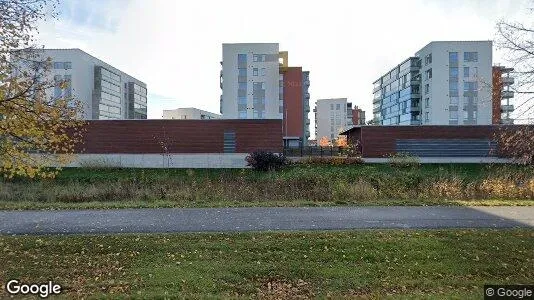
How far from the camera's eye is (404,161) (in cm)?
2797

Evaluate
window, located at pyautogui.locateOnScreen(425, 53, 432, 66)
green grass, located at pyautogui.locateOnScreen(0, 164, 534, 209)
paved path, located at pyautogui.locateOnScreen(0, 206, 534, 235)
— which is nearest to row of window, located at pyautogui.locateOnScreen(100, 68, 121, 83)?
window, located at pyautogui.locateOnScreen(425, 53, 432, 66)

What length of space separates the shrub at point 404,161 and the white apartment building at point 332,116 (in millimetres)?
85150

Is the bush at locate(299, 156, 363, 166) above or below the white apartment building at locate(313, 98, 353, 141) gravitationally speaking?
below

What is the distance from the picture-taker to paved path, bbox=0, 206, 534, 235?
8.79 m

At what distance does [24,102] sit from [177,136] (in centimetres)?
2305

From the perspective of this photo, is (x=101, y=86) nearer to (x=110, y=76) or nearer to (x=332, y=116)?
(x=110, y=76)

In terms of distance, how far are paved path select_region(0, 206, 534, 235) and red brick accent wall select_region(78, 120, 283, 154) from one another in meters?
17.8

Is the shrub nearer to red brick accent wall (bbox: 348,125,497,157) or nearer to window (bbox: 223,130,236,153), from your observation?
red brick accent wall (bbox: 348,125,497,157)

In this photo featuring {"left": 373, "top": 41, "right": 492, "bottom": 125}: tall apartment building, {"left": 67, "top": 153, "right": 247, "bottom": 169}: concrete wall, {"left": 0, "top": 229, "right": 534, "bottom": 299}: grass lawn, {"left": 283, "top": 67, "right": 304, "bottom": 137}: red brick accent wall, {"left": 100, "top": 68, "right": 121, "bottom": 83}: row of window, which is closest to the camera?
{"left": 0, "top": 229, "right": 534, "bottom": 299}: grass lawn

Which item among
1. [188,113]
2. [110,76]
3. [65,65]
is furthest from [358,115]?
[65,65]

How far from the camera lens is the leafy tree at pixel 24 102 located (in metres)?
6.04

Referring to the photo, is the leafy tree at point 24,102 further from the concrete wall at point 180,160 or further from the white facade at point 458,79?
the white facade at point 458,79

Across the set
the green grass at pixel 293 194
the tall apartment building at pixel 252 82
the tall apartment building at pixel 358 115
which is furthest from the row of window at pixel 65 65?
the tall apartment building at pixel 358 115

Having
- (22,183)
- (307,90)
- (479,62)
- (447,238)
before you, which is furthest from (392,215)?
(307,90)
